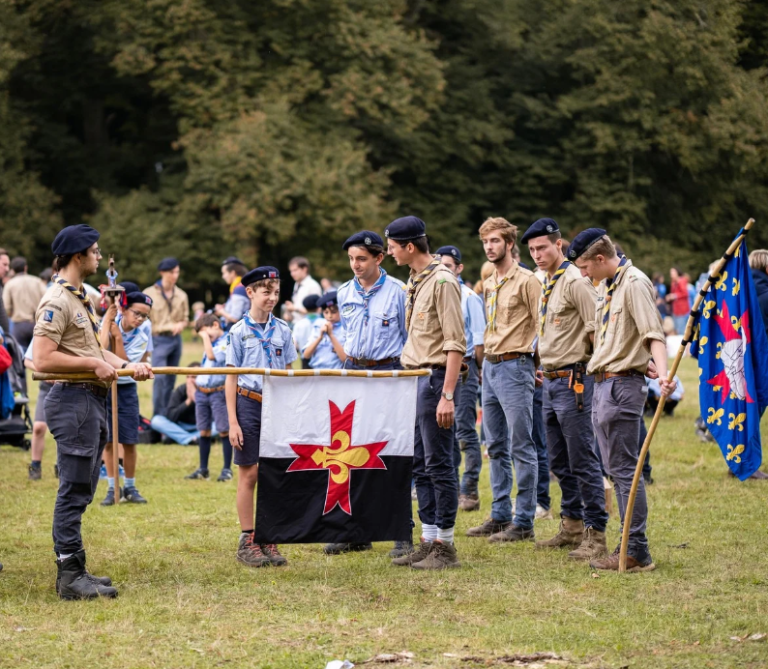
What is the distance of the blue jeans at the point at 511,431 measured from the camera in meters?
8.53

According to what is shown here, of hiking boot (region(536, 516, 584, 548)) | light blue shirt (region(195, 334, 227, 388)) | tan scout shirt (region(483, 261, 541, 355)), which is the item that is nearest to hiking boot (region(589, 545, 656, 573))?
hiking boot (region(536, 516, 584, 548))

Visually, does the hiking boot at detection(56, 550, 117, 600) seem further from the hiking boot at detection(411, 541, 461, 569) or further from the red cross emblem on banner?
the hiking boot at detection(411, 541, 461, 569)

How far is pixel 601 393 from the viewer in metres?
7.40

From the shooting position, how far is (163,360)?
15.1 metres

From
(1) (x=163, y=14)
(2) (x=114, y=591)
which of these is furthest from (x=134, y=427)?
(1) (x=163, y=14)

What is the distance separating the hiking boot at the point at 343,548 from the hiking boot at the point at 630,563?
190cm

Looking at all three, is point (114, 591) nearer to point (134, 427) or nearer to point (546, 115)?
point (134, 427)

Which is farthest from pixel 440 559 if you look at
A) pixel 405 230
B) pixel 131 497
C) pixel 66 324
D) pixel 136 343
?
pixel 136 343

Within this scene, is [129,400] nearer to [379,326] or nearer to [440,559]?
[379,326]

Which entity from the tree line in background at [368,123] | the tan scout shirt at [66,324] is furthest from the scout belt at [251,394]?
the tree line in background at [368,123]

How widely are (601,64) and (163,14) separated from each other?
53.5 feet

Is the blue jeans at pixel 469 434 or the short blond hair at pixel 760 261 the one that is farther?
the short blond hair at pixel 760 261

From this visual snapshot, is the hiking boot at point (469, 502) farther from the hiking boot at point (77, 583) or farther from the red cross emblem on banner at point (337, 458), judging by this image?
the hiking boot at point (77, 583)

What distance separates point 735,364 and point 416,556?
257 cm
